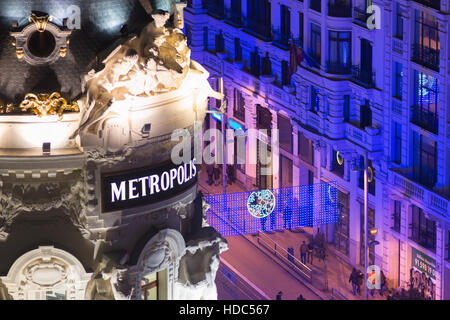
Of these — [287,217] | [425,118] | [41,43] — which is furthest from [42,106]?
[287,217]

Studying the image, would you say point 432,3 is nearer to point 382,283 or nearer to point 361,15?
point 361,15

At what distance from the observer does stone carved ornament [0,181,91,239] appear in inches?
2146

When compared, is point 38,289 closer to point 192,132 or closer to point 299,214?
point 192,132

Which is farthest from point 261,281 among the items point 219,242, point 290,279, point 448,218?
point 219,242

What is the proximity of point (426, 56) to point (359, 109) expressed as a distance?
507 inches

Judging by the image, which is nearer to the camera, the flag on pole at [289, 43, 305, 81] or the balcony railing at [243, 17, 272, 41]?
the flag on pole at [289, 43, 305, 81]

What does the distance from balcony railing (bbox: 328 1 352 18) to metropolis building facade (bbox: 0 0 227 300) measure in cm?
6285

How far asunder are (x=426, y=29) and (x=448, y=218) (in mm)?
12653

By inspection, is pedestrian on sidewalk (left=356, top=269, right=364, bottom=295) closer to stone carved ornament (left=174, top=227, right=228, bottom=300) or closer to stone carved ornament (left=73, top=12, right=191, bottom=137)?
stone carved ornament (left=174, top=227, right=228, bottom=300)

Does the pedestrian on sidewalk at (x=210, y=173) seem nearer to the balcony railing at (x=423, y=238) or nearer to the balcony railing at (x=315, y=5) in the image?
the balcony railing at (x=315, y=5)

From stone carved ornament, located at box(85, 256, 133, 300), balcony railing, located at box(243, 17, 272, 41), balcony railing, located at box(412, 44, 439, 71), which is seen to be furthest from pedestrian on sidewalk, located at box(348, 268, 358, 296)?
stone carved ornament, located at box(85, 256, 133, 300)

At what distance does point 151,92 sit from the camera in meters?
54.0

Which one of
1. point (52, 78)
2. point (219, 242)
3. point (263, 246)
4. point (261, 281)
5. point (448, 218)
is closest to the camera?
point (52, 78)

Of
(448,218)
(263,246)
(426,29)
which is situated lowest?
(263,246)
